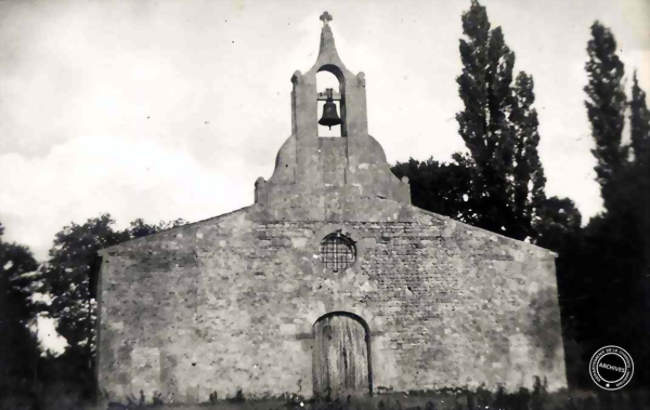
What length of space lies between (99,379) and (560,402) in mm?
11171

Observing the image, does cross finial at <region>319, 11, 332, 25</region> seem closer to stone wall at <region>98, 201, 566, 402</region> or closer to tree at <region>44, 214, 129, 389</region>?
stone wall at <region>98, 201, 566, 402</region>

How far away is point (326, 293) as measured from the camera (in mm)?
19703

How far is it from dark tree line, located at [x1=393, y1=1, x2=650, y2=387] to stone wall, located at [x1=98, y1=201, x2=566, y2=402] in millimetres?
2583

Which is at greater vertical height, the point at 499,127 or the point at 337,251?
the point at 499,127

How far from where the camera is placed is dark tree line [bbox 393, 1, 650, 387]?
20.2 metres

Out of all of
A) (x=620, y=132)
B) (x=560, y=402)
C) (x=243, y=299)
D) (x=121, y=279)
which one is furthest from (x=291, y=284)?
→ (x=620, y=132)

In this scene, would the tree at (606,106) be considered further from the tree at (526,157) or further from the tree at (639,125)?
the tree at (526,157)

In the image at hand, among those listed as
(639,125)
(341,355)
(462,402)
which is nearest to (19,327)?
(341,355)

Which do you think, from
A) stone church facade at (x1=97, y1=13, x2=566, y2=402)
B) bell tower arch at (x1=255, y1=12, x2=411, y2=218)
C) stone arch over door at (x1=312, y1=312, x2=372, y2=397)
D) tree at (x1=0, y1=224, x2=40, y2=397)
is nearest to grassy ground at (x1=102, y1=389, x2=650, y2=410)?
stone church facade at (x1=97, y1=13, x2=566, y2=402)

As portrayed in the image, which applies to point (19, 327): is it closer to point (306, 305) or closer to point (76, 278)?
point (76, 278)

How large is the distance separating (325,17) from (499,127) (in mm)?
11114

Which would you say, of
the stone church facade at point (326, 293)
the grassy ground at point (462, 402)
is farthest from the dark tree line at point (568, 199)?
the grassy ground at point (462, 402)

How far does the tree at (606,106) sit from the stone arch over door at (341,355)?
760 centimetres

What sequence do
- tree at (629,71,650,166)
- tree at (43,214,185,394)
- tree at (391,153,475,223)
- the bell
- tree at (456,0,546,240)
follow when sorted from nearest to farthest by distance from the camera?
tree at (629,71,650,166) → the bell → tree at (456,0,546,240) → tree at (391,153,475,223) → tree at (43,214,185,394)
